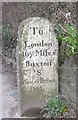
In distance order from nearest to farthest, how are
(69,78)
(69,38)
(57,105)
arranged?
1. (69,38)
2. (57,105)
3. (69,78)

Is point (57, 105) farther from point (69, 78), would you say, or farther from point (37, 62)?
point (37, 62)

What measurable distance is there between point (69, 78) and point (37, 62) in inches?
22.4

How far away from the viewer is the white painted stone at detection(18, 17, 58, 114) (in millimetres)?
4309

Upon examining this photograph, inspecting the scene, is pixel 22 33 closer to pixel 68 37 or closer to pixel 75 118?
Result: pixel 68 37

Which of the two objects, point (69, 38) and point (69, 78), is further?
point (69, 78)

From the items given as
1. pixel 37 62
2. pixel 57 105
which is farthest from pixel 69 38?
pixel 57 105

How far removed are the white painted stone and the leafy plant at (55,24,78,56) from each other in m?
0.12

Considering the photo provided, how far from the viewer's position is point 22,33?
14.0 feet

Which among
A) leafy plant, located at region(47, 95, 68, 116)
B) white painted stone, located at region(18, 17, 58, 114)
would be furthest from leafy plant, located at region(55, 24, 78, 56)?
leafy plant, located at region(47, 95, 68, 116)

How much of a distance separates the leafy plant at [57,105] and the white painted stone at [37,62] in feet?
0.45

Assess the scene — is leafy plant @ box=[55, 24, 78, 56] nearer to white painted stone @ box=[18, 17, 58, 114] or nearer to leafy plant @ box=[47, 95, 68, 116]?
white painted stone @ box=[18, 17, 58, 114]

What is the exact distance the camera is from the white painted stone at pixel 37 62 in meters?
4.31

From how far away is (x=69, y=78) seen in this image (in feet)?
14.6

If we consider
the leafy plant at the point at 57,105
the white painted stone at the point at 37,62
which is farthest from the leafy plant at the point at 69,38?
the leafy plant at the point at 57,105
